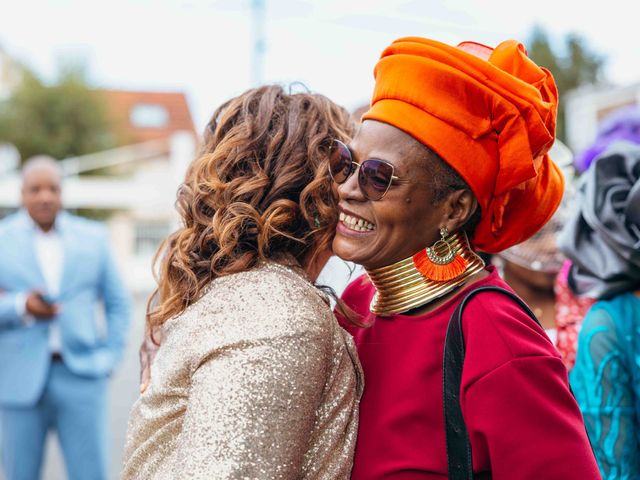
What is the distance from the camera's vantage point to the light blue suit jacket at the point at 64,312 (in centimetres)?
457

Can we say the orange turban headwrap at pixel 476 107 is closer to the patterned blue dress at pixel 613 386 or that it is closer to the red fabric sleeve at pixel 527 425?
the red fabric sleeve at pixel 527 425

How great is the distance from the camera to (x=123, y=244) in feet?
101

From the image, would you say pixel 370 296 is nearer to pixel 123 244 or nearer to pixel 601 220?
pixel 601 220

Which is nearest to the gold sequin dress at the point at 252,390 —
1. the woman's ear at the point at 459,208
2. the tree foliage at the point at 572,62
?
the woman's ear at the point at 459,208

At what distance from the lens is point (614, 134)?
3129 millimetres

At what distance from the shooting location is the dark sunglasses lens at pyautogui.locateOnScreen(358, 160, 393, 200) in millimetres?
1606

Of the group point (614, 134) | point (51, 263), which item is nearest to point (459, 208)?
point (614, 134)

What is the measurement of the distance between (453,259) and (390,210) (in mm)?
197

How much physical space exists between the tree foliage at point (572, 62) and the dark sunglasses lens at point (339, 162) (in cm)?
4529

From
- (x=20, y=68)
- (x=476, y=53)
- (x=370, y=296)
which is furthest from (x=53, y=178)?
(x=20, y=68)

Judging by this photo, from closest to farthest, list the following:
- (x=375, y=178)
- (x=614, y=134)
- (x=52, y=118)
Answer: (x=375, y=178)
(x=614, y=134)
(x=52, y=118)

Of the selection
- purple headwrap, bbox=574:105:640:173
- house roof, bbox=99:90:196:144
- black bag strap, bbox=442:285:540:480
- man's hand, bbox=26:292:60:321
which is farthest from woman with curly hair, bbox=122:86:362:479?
house roof, bbox=99:90:196:144

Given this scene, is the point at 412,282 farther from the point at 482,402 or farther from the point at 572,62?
the point at 572,62

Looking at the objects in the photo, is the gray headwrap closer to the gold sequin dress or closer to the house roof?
the gold sequin dress
